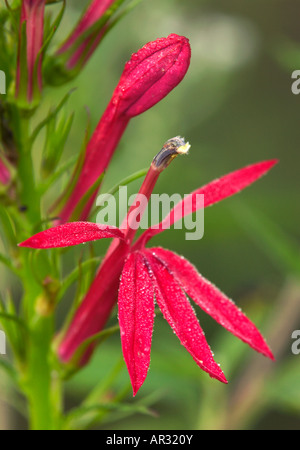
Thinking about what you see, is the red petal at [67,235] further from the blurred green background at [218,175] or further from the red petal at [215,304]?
the blurred green background at [218,175]

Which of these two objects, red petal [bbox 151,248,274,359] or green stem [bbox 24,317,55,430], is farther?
→ green stem [bbox 24,317,55,430]

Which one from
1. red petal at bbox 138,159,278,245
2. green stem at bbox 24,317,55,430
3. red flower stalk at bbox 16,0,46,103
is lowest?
green stem at bbox 24,317,55,430

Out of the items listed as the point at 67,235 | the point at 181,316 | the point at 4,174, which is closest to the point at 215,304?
the point at 181,316

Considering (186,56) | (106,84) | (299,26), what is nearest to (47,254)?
(186,56)

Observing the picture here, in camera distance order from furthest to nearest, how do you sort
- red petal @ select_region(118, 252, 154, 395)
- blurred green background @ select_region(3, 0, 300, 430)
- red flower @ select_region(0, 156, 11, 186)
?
blurred green background @ select_region(3, 0, 300, 430)
red flower @ select_region(0, 156, 11, 186)
red petal @ select_region(118, 252, 154, 395)

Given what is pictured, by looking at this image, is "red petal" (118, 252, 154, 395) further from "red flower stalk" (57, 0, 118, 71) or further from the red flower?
"red flower stalk" (57, 0, 118, 71)

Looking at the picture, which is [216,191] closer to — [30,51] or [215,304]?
[215,304]

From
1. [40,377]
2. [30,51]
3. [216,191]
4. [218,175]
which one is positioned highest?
[218,175]

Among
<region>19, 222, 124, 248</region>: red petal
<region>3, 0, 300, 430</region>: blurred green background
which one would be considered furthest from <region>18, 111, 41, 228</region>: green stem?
<region>3, 0, 300, 430</region>: blurred green background
